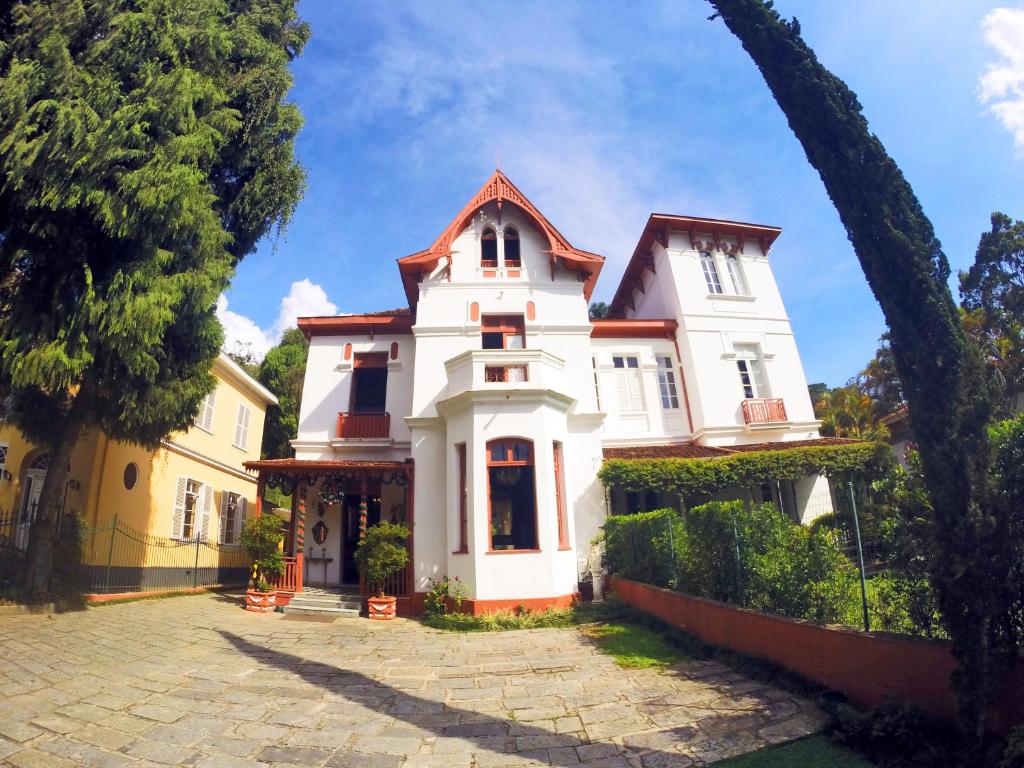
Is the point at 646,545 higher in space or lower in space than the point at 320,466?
lower

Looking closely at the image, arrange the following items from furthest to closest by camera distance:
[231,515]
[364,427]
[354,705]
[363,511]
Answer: [231,515] → [364,427] → [363,511] → [354,705]

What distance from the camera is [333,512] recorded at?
1611 cm

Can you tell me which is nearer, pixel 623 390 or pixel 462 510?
pixel 462 510

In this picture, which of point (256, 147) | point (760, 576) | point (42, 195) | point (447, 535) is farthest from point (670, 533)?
point (256, 147)

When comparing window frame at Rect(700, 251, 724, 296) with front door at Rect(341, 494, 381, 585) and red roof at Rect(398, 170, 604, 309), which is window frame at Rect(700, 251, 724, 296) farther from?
front door at Rect(341, 494, 381, 585)

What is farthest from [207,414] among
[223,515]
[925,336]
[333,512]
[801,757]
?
[925,336]

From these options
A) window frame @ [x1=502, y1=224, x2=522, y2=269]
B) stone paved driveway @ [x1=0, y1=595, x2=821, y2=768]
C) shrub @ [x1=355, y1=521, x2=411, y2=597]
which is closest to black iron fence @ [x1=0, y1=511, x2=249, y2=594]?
stone paved driveway @ [x1=0, y1=595, x2=821, y2=768]

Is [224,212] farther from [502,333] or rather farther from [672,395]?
[672,395]

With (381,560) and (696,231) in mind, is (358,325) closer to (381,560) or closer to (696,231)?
(381,560)

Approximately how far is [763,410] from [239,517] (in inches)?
771

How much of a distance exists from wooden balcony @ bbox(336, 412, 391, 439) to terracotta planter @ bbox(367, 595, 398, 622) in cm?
521

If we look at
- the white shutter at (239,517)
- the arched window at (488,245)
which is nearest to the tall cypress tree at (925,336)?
the arched window at (488,245)

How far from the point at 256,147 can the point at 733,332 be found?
50.5 ft

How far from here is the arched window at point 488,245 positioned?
683 inches
